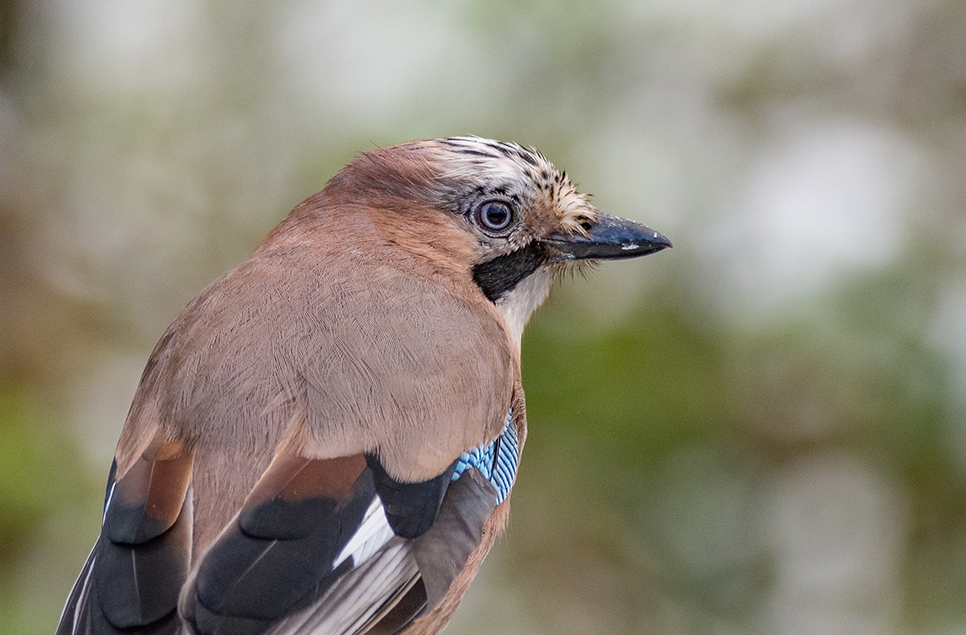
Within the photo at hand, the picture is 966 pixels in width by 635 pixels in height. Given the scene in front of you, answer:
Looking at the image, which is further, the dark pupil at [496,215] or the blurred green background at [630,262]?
the blurred green background at [630,262]

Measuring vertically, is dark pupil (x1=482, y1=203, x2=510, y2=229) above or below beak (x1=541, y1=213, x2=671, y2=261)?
above

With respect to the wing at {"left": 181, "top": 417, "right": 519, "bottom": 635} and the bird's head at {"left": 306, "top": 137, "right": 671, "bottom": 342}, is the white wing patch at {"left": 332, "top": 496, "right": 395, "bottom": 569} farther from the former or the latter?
the bird's head at {"left": 306, "top": 137, "right": 671, "bottom": 342}

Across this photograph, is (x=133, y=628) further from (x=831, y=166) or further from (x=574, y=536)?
(x=831, y=166)

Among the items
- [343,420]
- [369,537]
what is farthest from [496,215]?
[369,537]

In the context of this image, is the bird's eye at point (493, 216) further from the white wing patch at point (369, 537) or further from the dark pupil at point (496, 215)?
the white wing patch at point (369, 537)

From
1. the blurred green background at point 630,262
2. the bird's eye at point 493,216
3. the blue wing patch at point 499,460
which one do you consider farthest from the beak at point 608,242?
the blurred green background at point 630,262

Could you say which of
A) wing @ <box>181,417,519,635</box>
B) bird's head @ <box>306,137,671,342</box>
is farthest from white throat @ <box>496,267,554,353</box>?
wing @ <box>181,417,519,635</box>

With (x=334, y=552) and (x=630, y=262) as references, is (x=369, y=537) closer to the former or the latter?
(x=334, y=552)

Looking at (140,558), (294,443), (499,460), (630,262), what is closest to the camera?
(140,558)
